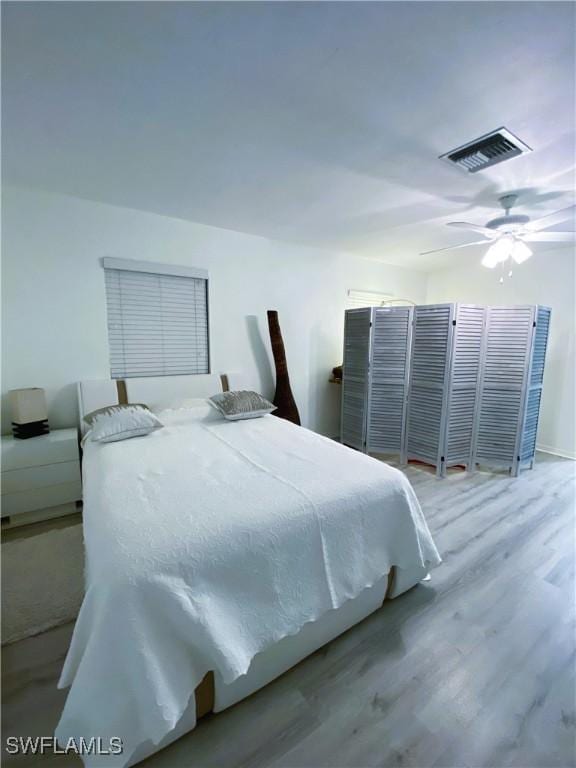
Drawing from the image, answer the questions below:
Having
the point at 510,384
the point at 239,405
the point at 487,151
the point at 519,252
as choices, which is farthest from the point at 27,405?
the point at 510,384

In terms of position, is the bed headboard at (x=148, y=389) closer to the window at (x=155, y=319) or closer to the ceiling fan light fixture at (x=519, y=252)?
the window at (x=155, y=319)

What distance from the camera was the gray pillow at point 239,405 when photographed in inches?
114

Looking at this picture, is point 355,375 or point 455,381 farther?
point 355,375

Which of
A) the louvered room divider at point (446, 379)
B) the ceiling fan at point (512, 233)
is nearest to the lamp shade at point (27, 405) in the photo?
the ceiling fan at point (512, 233)

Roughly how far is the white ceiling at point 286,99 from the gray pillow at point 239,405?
171 cm

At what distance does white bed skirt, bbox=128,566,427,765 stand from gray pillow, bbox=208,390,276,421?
5.60ft

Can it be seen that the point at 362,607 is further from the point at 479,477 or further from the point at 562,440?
the point at 562,440

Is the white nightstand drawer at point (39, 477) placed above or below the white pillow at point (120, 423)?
below

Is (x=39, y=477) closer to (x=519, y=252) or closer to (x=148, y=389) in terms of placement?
(x=148, y=389)

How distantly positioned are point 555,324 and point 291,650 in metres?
4.75

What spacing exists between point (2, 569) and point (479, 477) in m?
4.09

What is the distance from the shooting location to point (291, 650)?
139cm

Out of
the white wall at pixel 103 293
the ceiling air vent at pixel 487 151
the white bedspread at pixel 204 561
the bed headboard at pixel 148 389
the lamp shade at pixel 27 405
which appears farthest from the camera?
the bed headboard at pixel 148 389

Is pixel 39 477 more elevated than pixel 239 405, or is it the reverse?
pixel 239 405
